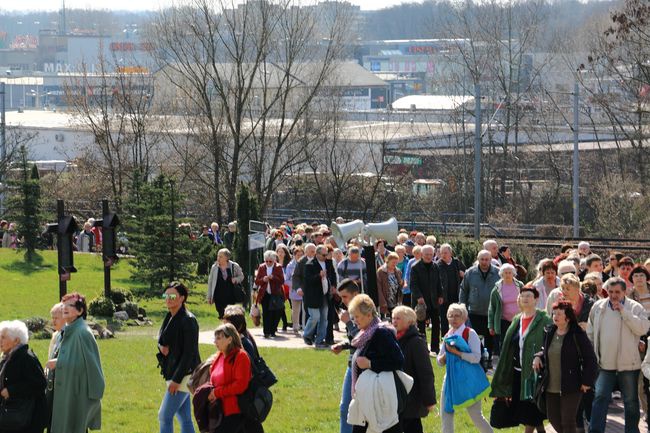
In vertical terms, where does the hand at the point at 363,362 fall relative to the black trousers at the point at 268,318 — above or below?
above

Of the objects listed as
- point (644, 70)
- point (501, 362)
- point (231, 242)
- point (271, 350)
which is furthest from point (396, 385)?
point (644, 70)

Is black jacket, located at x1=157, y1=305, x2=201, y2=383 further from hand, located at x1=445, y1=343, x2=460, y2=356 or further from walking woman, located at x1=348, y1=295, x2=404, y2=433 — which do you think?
hand, located at x1=445, y1=343, x2=460, y2=356

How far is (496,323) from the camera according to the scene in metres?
17.6

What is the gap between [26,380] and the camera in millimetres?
11281

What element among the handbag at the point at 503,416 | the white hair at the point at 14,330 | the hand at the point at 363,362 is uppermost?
the white hair at the point at 14,330

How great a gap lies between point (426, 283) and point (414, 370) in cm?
883

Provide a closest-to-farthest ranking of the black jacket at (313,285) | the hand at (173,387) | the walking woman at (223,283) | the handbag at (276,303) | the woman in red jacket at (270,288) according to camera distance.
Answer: the hand at (173,387) → the walking woman at (223,283) → the black jacket at (313,285) → the woman in red jacket at (270,288) → the handbag at (276,303)

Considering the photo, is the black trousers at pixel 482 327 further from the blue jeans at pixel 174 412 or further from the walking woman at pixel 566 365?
the blue jeans at pixel 174 412

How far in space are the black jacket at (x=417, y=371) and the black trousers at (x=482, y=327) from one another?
7.74 m

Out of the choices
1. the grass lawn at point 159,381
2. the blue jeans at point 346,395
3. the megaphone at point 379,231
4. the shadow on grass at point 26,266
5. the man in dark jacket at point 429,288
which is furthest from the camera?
the shadow on grass at point 26,266

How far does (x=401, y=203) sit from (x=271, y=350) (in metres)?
41.3

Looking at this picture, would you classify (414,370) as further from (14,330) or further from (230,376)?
(14,330)

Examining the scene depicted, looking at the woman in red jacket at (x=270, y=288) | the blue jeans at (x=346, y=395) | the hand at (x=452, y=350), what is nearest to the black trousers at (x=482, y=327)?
the woman in red jacket at (x=270, y=288)

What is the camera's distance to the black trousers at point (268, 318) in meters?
23.1
